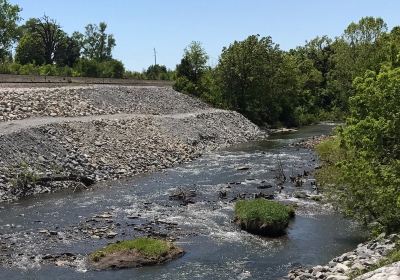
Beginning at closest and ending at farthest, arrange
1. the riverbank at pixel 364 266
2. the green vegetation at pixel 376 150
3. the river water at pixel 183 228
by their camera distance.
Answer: the riverbank at pixel 364 266, the green vegetation at pixel 376 150, the river water at pixel 183 228

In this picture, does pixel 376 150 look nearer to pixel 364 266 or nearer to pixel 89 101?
pixel 364 266

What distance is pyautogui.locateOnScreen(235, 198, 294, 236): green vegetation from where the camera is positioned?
2469 centimetres

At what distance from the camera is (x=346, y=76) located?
7844cm

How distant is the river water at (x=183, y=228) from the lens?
19.8 m

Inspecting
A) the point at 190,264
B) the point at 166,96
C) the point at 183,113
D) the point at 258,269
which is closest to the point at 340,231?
the point at 258,269

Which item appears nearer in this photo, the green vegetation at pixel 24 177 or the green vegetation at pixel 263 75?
the green vegetation at pixel 24 177

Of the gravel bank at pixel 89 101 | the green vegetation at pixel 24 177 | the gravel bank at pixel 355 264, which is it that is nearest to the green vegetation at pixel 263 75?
the gravel bank at pixel 89 101

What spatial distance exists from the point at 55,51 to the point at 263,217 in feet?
356

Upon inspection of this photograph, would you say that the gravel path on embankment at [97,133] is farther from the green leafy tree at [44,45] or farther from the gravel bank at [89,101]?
the green leafy tree at [44,45]

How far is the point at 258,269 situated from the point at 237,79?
57.5 meters

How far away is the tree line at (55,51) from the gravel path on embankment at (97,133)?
27.8m

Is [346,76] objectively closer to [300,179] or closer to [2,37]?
[300,179]

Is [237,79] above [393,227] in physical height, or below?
above

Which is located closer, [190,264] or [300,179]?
Answer: [190,264]
